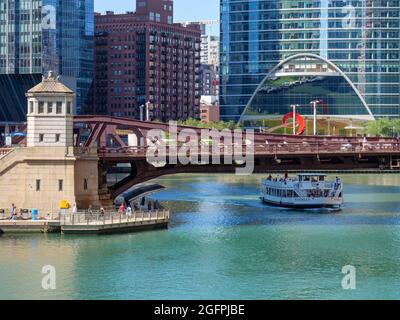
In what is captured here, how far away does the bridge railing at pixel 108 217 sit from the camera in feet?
289

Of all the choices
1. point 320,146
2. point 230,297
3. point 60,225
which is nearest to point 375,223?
point 320,146

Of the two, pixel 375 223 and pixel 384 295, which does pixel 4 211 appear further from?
pixel 384 295

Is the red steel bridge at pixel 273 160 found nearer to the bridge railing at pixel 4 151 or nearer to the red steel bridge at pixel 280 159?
the red steel bridge at pixel 280 159

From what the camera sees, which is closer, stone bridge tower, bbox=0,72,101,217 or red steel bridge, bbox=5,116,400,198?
stone bridge tower, bbox=0,72,101,217

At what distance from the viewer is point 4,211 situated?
3595 inches

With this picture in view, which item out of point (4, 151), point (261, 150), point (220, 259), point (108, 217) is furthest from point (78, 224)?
point (261, 150)

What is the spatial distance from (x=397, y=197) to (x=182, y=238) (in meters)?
59.8

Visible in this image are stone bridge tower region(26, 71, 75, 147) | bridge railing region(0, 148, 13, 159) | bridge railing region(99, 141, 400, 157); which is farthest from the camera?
bridge railing region(99, 141, 400, 157)

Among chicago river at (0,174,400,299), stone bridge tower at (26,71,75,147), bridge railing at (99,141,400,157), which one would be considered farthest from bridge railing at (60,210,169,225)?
→ bridge railing at (99,141,400,157)

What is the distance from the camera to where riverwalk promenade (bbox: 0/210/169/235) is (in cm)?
8744

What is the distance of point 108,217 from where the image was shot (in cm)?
9050

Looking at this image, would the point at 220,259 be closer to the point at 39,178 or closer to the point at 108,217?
the point at 108,217

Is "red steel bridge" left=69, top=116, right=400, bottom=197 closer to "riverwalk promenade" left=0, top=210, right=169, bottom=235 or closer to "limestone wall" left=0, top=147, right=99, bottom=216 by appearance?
"limestone wall" left=0, top=147, right=99, bottom=216
